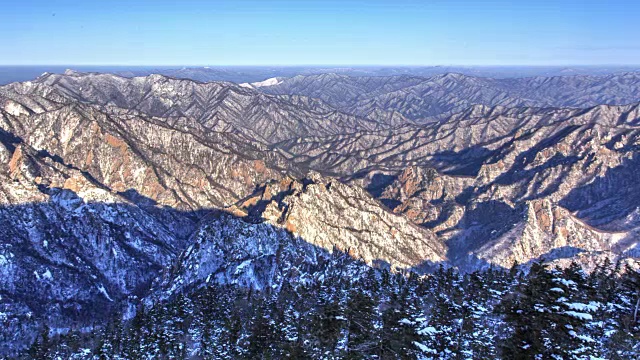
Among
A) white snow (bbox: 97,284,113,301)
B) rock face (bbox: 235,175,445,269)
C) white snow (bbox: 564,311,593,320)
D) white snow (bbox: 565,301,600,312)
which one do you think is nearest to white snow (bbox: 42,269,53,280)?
white snow (bbox: 97,284,113,301)

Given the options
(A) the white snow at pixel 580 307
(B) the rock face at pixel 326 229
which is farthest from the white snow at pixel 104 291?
(A) the white snow at pixel 580 307

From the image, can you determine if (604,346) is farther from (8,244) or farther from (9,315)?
(8,244)

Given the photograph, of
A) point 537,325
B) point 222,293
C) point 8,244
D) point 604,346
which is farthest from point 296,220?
point 537,325

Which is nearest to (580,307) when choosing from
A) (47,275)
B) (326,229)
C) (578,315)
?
(578,315)

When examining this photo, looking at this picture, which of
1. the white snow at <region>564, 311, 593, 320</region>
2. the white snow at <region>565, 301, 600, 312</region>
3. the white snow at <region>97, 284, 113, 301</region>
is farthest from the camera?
the white snow at <region>97, 284, 113, 301</region>

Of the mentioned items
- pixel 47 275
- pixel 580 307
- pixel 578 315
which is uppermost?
pixel 580 307

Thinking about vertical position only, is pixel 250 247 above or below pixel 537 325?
below

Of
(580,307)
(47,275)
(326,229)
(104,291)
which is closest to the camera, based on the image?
(580,307)

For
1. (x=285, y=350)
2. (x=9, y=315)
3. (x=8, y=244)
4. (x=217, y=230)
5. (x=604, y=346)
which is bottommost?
(x=9, y=315)

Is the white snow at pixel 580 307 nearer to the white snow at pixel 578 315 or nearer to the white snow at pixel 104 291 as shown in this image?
the white snow at pixel 578 315

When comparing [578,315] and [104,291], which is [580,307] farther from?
[104,291]

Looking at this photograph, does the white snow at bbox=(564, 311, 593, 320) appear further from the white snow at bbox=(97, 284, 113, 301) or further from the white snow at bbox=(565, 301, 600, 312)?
the white snow at bbox=(97, 284, 113, 301)
